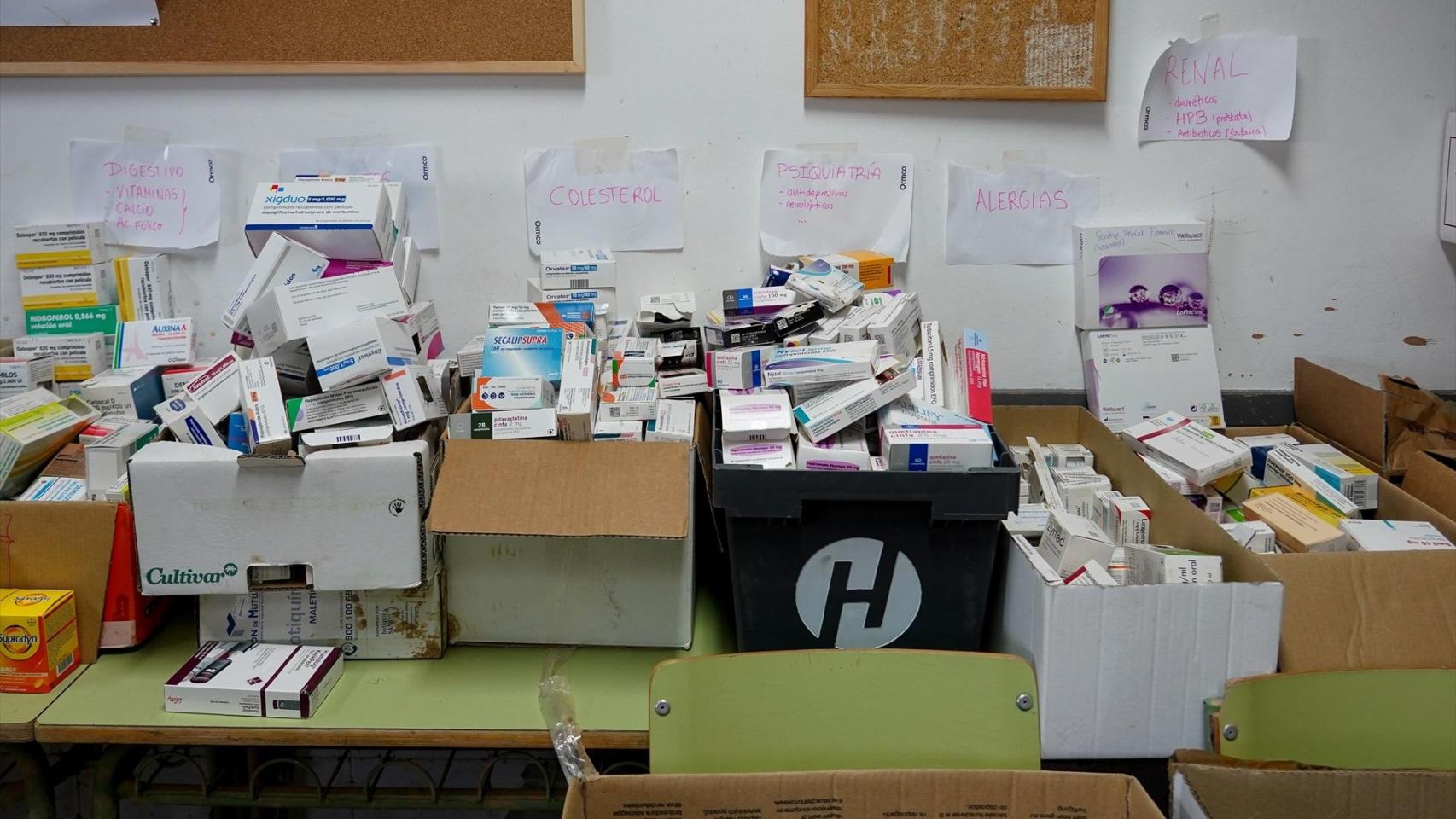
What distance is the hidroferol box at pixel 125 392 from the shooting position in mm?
1666

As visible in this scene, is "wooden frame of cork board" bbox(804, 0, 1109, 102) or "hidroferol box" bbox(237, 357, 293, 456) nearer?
"hidroferol box" bbox(237, 357, 293, 456)

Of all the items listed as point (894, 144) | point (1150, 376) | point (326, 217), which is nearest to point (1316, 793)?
point (1150, 376)

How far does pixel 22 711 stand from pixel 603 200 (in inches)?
45.8

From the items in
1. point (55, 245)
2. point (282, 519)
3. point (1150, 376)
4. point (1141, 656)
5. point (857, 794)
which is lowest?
point (857, 794)

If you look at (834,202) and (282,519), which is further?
(834,202)

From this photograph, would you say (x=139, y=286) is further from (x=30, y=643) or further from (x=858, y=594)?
(x=858, y=594)

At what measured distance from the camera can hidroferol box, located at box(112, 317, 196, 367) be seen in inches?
70.2

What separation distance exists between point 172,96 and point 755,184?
1047mm

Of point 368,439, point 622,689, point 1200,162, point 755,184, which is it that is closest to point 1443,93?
point 1200,162

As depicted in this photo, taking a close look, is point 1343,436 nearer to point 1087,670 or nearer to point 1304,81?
point 1304,81

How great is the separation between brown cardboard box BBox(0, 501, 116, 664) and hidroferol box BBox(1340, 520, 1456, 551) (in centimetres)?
175

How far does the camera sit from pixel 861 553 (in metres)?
1.43

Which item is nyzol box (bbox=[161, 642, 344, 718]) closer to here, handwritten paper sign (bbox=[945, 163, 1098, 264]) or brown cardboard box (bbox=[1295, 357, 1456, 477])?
handwritten paper sign (bbox=[945, 163, 1098, 264])

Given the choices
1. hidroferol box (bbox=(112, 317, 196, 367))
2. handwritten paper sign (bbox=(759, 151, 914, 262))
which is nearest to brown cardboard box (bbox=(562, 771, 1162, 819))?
handwritten paper sign (bbox=(759, 151, 914, 262))
